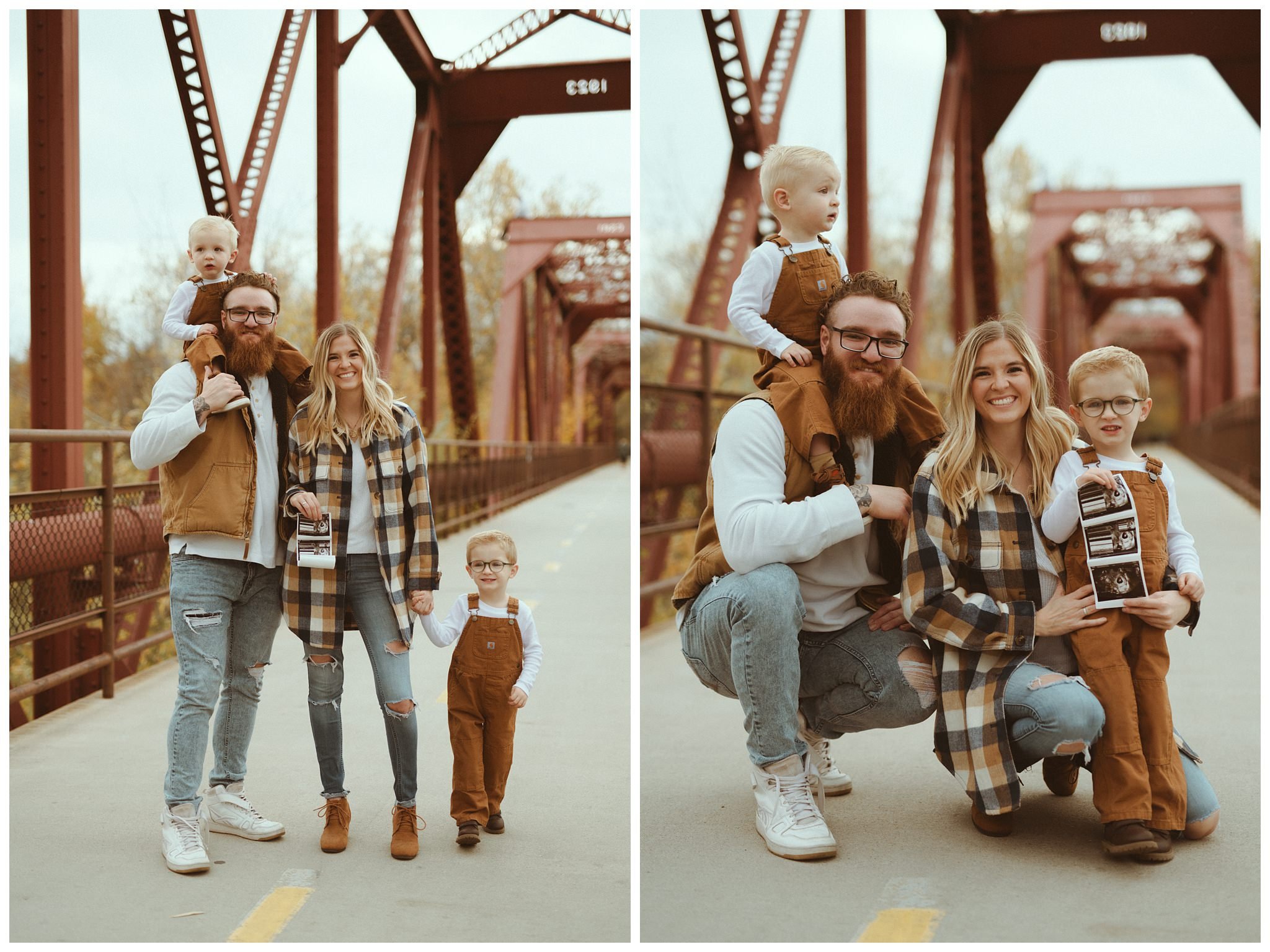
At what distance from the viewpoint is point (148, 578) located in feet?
16.8

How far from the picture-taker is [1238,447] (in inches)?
484

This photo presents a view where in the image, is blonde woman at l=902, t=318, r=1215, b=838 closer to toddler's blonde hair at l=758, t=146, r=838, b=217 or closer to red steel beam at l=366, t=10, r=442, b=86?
toddler's blonde hair at l=758, t=146, r=838, b=217

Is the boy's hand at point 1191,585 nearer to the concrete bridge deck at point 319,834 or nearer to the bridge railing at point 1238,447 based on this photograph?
the concrete bridge deck at point 319,834

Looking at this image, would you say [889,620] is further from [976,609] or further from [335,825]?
[335,825]

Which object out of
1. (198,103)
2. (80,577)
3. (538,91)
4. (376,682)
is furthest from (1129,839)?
(538,91)

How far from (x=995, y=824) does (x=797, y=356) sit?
1157mm

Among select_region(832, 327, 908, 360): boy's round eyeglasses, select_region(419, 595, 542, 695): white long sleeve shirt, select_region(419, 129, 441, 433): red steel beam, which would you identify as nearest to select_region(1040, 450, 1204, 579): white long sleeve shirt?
select_region(832, 327, 908, 360): boy's round eyeglasses

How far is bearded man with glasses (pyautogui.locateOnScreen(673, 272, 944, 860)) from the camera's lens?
99.7 inches

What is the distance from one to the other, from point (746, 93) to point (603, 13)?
107 centimetres

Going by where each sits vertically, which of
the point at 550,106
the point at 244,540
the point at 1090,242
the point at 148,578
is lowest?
the point at 148,578

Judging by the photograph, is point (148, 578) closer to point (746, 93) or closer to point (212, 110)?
point (212, 110)

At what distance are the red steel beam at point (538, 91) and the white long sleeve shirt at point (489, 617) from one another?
482 centimetres

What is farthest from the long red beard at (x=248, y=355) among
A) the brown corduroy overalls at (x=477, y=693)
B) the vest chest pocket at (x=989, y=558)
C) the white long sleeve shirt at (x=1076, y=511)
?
the white long sleeve shirt at (x=1076, y=511)

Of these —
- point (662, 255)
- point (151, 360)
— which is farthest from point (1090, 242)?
point (151, 360)
